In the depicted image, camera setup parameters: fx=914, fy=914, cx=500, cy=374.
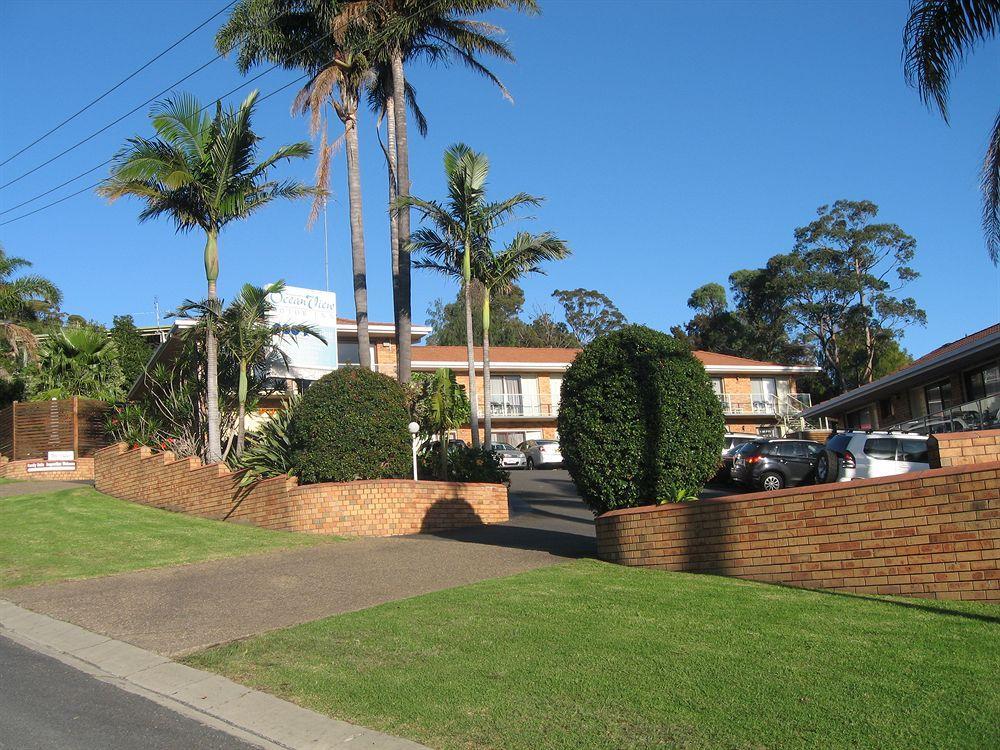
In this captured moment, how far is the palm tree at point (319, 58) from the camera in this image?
2162 centimetres

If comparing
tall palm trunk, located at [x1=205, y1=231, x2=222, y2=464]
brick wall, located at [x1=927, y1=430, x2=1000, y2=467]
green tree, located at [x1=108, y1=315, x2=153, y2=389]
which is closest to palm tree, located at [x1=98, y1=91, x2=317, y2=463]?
tall palm trunk, located at [x1=205, y1=231, x2=222, y2=464]

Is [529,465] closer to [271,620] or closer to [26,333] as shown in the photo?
[26,333]

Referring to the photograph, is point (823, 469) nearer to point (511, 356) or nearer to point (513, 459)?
point (513, 459)

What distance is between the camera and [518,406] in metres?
45.5

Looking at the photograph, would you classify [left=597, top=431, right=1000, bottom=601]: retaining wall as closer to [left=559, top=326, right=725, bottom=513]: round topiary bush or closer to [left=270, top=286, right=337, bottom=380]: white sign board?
[left=559, top=326, right=725, bottom=513]: round topiary bush

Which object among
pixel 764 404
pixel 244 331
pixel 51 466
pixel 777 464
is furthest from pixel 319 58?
pixel 764 404

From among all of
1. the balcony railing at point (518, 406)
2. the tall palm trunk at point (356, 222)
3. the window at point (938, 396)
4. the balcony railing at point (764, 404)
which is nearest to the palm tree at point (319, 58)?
the tall palm trunk at point (356, 222)

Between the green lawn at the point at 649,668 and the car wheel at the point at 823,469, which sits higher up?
the car wheel at the point at 823,469

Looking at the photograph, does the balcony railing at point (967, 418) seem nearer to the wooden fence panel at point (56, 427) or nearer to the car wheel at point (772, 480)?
the car wheel at point (772, 480)

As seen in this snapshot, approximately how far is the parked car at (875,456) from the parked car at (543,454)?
1809 cm

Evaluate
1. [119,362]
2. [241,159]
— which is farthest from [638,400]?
[119,362]

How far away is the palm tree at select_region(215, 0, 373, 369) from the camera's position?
2162 centimetres

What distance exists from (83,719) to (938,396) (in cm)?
2865

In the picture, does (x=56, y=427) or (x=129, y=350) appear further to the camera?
(x=129, y=350)
